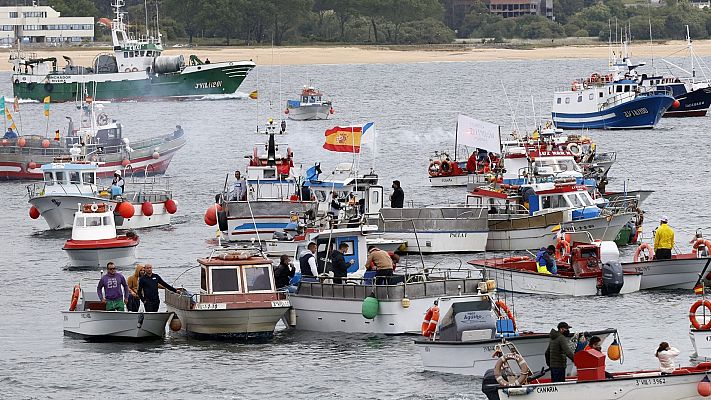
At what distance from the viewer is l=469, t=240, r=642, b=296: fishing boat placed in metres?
48.4

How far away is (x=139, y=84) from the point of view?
540 ft

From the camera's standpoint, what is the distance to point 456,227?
5719 cm

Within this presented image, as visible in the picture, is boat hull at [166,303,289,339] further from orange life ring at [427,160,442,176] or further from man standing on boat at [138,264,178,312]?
orange life ring at [427,160,442,176]

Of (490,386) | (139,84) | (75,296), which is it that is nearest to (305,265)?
(75,296)

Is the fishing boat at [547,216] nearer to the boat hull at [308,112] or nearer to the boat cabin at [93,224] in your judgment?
the boat cabin at [93,224]

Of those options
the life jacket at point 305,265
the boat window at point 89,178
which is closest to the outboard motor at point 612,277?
the life jacket at point 305,265

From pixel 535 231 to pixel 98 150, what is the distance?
97.7ft

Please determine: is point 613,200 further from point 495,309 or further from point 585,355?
point 585,355

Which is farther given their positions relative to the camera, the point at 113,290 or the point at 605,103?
the point at 605,103

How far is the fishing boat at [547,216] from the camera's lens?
5634cm

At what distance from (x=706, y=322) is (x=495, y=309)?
5.04 m

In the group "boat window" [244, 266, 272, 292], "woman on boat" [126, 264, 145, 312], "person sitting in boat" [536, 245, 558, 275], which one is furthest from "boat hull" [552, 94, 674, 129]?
"boat window" [244, 266, 272, 292]

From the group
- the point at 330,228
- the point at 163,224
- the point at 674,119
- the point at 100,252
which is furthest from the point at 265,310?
the point at 674,119

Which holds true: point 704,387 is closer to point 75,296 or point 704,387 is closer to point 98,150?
point 75,296
